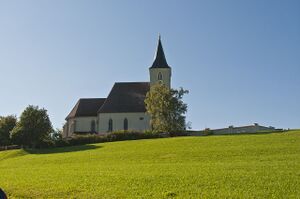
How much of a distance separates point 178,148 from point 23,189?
2155 cm

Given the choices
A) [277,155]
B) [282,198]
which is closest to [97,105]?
[277,155]

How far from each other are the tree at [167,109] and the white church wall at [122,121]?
31.4 ft

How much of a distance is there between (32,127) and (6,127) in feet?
74.8

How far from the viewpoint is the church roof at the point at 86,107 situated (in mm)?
94500

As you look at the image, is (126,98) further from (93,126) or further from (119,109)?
(93,126)

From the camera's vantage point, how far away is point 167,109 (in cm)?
7706

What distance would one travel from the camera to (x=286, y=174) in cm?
2028

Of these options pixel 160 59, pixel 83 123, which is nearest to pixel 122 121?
pixel 83 123

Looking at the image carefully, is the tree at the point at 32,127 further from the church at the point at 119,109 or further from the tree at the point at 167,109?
the church at the point at 119,109

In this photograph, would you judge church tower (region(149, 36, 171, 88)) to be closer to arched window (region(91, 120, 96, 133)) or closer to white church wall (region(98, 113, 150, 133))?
white church wall (region(98, 113, 150, 133))

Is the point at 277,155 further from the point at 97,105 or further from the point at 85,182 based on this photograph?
the point at 97,105

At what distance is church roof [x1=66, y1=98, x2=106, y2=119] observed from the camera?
94.5m

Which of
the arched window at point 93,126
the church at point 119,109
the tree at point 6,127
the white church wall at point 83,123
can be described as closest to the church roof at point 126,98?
the church at point 119,109

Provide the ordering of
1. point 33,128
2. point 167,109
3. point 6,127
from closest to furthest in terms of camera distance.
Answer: point 33,128
point 167,109
point 6,127
